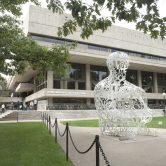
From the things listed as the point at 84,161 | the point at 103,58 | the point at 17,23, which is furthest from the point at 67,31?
the point at 103,58

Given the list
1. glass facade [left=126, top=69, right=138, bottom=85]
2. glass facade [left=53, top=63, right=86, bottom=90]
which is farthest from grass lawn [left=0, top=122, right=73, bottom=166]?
glass facade [left=126, top=69, right=138, bottom=85]

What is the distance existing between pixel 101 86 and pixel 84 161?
5.57 m

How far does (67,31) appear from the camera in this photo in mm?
6098

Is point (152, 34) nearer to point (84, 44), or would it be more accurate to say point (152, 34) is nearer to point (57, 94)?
point (57, 94)

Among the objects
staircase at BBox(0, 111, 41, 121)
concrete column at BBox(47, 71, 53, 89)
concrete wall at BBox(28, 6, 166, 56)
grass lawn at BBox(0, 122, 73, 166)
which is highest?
concrete wall at BBox(28, 6, 166, 56)

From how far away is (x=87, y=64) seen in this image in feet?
160

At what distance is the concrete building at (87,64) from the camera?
4269 centimetres

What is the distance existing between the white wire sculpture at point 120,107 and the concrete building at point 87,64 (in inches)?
872

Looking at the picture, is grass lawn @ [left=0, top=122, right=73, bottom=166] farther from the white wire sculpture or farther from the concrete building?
the concrete building

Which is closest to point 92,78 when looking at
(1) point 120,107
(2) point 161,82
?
(2) point 161,82

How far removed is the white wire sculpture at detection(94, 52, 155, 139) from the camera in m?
11.3

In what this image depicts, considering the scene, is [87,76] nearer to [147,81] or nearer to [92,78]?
[92,78]

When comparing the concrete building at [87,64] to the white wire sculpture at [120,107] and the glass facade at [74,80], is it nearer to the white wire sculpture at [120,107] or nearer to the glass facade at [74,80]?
the glass facade at [74,80]

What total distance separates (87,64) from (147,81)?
16020mm
